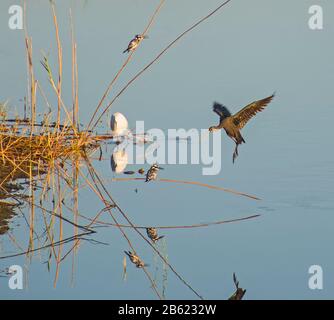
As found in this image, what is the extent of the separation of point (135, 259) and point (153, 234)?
0.35 meters

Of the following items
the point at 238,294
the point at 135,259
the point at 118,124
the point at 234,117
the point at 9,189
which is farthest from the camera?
the point at 118,124

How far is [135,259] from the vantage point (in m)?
4.38

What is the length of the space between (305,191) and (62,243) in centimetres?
146

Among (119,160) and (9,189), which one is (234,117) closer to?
(119,160)

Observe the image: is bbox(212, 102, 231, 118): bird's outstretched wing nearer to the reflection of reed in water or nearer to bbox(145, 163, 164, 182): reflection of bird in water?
bbox(145, 163, 164, 182): reflection of bird in water

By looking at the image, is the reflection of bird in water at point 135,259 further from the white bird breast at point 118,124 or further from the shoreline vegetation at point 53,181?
the white bird breast at point 118,124

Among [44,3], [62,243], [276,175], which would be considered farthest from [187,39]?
[62,243]

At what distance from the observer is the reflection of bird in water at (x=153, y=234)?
464 centimetres

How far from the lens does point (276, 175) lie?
5789mm

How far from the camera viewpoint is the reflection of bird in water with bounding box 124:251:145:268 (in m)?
4.32

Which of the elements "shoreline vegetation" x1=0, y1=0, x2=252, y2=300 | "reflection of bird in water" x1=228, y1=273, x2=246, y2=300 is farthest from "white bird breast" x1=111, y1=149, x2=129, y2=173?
"reflection of bird in water" x1=228, y1=273, x2=246, y2=300

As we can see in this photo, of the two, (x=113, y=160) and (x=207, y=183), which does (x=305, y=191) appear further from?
(x=113, y=160)

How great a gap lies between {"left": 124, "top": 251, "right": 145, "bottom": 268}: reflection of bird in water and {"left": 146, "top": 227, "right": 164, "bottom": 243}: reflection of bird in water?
0.67 ft

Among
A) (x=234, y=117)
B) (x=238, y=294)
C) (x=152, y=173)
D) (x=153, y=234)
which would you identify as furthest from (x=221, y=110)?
(x=238, y=294)
